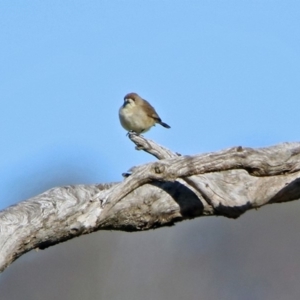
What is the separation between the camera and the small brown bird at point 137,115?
42.4 ft

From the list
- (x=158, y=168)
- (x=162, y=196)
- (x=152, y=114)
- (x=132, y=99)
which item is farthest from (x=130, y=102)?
(x=158, y=168)

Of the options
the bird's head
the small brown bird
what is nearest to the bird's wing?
→ the small brown bird

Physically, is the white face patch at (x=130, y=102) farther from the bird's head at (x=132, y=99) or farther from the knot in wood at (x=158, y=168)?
the knot in wood at (x=158, y=168)

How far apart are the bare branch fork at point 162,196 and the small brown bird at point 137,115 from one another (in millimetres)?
6040

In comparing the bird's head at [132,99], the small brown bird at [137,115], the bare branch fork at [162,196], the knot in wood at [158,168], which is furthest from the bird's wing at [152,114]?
the knot in wood at [158,168]

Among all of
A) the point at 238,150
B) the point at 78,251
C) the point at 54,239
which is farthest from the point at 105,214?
the point at 78,251

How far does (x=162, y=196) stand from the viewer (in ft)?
21.0

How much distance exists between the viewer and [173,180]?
6.30 metres

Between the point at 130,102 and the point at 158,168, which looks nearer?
the point at 158,168

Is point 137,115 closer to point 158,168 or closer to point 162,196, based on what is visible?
point 162,196

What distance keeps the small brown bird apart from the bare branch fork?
604 cm

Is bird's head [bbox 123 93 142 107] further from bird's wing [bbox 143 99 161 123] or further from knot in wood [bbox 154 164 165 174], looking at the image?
knot in wood [bbox 154 164 165 174]

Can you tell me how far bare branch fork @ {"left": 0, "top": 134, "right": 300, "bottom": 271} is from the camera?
19.4 ft

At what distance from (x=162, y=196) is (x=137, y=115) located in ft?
21.8
